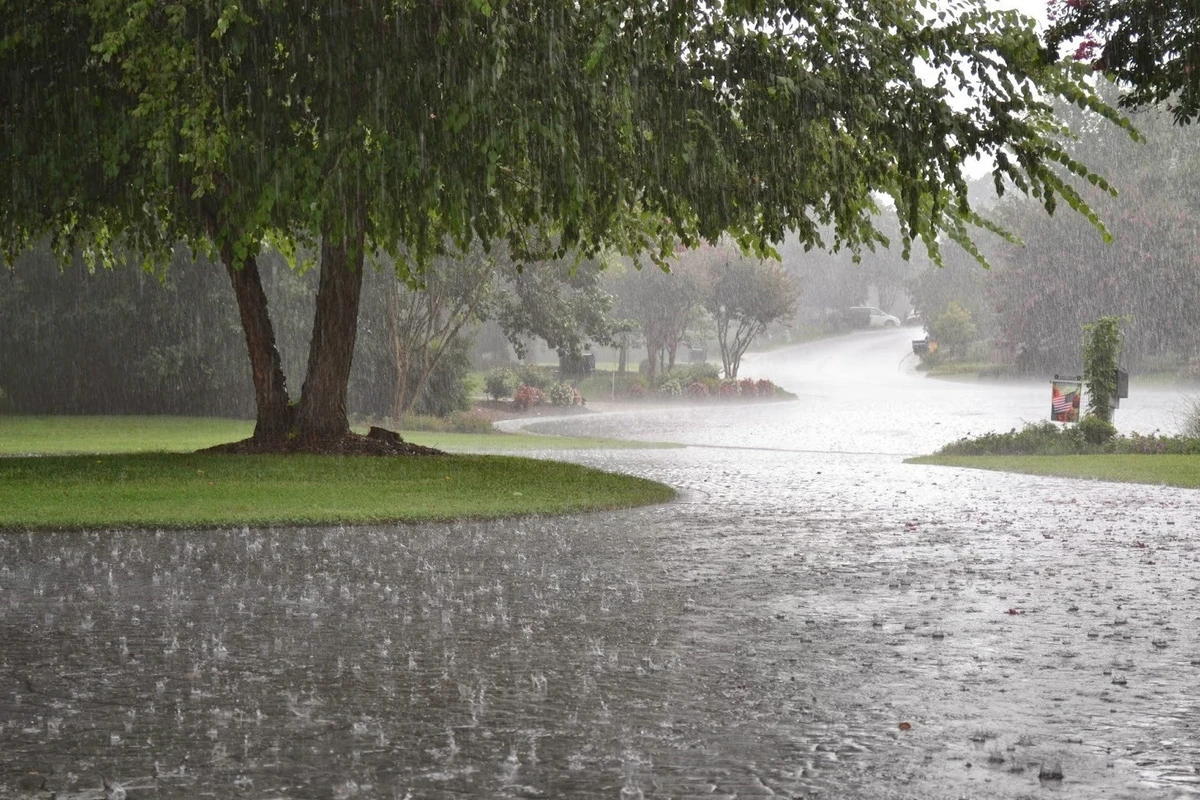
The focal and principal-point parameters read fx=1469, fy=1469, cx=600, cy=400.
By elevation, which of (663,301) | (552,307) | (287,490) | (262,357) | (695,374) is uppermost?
(663,301)

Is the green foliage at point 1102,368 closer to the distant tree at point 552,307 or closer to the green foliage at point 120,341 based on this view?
the distant tree at point 552,307

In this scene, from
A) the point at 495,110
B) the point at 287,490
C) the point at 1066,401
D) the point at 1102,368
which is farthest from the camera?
the point at 1102,368

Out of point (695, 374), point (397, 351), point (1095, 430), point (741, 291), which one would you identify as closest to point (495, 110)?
point (1095, 430)

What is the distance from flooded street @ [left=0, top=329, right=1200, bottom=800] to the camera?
16.5 ft

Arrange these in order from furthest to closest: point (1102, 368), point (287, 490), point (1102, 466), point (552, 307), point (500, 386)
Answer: point (500, 386), point (552, 307), point (1102, 368), point (1102, 466), point (287, 490)

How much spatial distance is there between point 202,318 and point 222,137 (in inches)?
923

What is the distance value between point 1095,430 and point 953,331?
47.9 m

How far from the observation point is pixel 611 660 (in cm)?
695

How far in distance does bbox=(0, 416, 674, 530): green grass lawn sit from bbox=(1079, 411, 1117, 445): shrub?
414 inches

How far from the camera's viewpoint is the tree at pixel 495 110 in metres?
14.4

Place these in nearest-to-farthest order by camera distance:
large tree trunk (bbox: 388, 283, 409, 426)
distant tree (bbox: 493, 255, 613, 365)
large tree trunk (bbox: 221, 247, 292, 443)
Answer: large tree trunk (bbox: 221, 247, 292, 443) → large tree trunk (bbox: 388, 283, 409, 426) → distant tree (bbox: 493, 255, 613, 365)

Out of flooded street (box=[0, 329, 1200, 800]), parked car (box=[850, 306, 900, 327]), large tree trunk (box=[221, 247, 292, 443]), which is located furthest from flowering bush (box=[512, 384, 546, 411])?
parked car (box=[850, 306, 900, 327])

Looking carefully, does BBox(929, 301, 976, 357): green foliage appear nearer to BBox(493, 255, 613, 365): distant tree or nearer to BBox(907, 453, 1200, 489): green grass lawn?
BBox(493, 255, 613, 365): distant tree

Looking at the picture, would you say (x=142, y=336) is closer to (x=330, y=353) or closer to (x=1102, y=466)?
(x=330, y=353)
